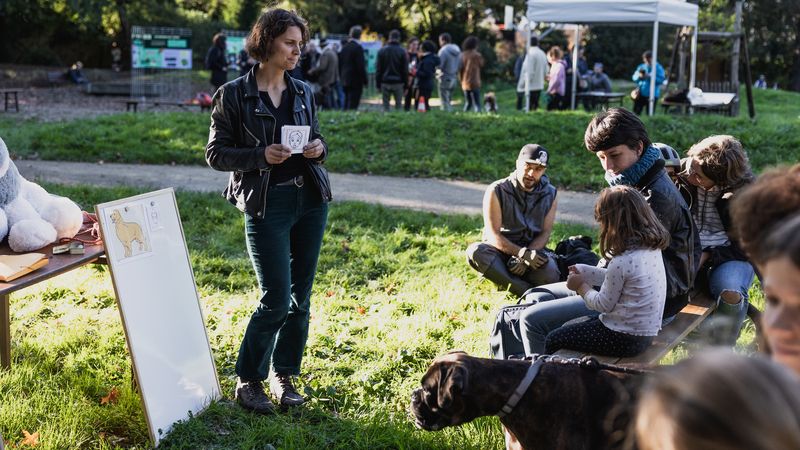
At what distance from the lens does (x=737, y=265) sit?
5.32m

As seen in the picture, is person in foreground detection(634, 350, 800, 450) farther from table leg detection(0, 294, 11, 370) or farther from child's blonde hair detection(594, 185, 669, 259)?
table leg detection(0, 294, 11, 370)

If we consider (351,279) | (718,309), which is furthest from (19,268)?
(718,309)

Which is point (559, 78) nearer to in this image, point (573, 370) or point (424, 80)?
point (424, 80)

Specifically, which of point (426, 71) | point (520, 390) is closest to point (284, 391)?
point (520, 390)

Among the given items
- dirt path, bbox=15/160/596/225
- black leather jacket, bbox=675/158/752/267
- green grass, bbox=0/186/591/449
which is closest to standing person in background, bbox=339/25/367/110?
dirt path, bbox=15/160/596/225

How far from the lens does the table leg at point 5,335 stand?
5078 millimetres

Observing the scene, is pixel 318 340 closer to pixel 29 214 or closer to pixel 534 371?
pixel 29 214

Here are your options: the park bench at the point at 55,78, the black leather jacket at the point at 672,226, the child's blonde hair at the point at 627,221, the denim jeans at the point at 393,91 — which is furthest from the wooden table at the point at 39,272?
the park bench at the point at 55,78

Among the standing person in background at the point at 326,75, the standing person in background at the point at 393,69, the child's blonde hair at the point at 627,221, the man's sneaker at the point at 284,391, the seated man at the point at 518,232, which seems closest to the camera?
the child's blonde hair at the point at 627,221

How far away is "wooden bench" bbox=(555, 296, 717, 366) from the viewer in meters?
4.18

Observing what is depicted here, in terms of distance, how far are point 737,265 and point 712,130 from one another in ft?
25.2

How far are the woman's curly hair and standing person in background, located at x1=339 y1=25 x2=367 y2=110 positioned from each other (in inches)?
534

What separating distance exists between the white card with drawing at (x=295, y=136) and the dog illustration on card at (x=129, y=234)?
0.89 metres

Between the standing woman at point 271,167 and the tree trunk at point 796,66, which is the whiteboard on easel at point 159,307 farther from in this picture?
the tree trunk at point 796,66
